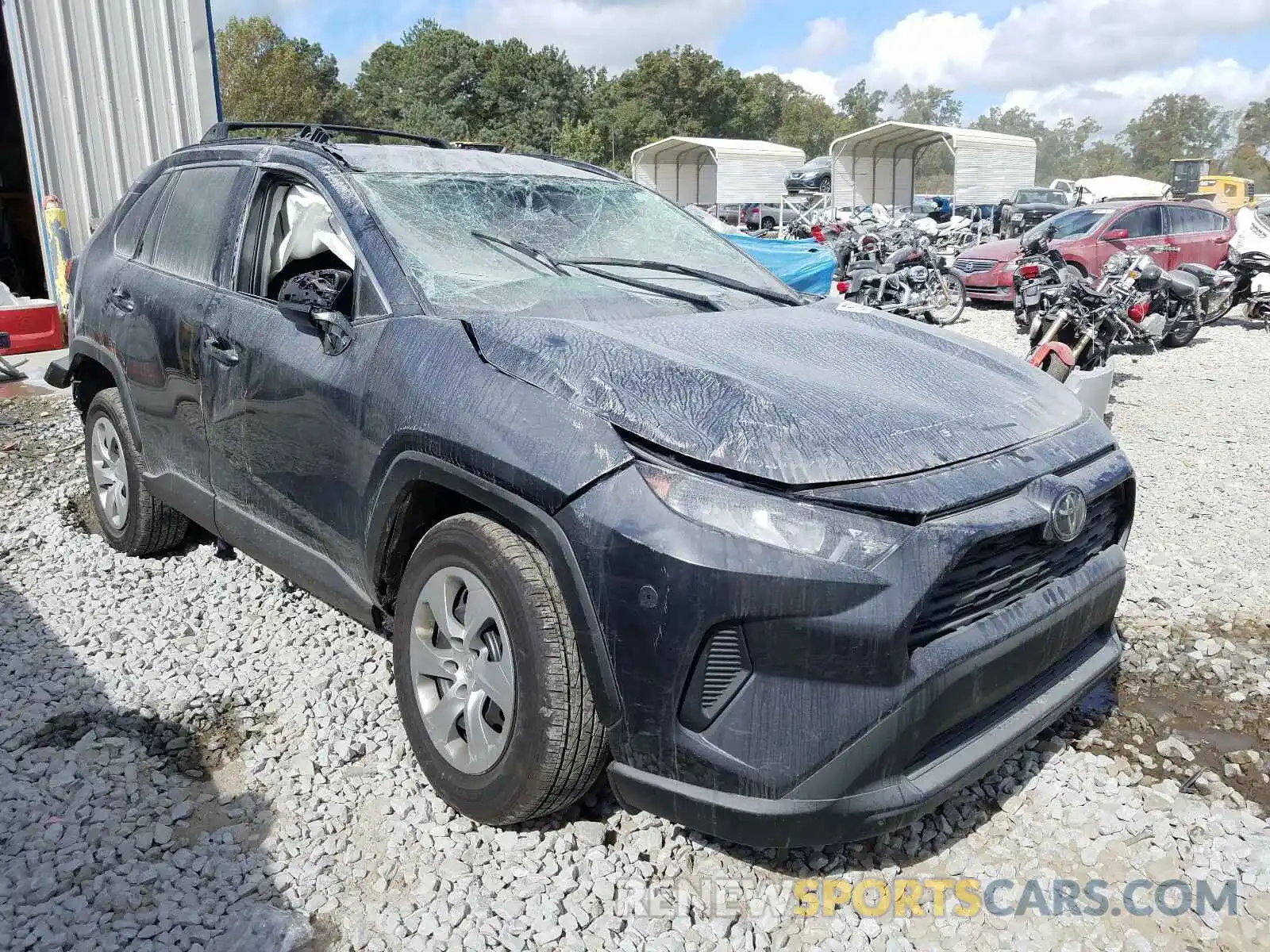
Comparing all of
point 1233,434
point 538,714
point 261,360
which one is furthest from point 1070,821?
point 1233,434

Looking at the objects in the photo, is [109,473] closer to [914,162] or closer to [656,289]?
[656,289]

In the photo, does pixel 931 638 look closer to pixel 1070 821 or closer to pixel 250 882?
pixel 1070 821

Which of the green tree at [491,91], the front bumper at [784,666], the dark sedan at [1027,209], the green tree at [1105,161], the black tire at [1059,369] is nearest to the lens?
the front bumper at [784,666]

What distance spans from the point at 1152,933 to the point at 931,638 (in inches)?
38.6

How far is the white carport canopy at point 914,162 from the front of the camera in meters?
27.2

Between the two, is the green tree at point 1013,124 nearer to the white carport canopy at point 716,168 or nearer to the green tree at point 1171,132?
the green tree at point 1171,132

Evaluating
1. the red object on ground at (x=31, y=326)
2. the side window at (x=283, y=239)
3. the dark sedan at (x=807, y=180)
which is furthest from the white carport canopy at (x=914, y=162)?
the side window at (x=283, y=239)

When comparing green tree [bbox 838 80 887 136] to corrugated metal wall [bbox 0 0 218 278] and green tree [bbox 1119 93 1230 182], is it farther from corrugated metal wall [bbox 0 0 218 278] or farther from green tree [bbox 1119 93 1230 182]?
corrugated metal wall [bbox 0 0 218 278]

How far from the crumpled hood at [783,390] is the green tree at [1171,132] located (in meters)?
98.4

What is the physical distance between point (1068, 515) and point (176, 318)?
309 cm

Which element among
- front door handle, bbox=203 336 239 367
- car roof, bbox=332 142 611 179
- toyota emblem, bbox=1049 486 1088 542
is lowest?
toyota emblem, bbox=1049 486 1088 542

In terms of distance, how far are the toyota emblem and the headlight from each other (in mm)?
488

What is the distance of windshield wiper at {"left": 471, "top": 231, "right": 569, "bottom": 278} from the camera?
10.1 feet

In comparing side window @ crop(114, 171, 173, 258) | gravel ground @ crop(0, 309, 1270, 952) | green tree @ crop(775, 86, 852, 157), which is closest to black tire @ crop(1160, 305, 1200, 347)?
gravel ground @ crop(0, 309, 1270, 952)
